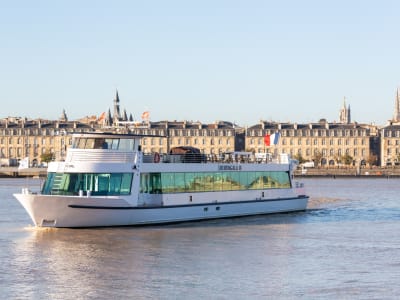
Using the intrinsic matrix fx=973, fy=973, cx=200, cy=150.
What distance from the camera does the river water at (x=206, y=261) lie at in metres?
24.6

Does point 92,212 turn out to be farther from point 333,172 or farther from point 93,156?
point 333,172

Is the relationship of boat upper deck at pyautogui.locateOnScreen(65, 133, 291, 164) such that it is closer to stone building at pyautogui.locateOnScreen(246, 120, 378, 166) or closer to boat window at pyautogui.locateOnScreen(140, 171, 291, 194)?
boat window at pyautogui.locateOnScreen(140, 171, 291, 194)

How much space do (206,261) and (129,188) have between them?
383 inches

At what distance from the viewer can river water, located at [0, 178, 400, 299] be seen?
24.6m

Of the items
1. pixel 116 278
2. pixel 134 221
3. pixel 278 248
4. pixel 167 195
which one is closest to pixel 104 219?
pixel 134 221

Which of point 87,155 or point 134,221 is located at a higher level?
point 87,155

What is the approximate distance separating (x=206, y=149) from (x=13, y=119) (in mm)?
35351

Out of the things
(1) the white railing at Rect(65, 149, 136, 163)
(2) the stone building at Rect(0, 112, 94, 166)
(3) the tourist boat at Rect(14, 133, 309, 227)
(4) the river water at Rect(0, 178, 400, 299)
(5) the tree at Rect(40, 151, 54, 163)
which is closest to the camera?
(4) the river water at Rect(0, 178, 400, 299)

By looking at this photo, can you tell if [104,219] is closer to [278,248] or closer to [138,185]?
[138,185]

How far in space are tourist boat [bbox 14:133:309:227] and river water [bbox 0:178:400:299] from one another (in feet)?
2.18

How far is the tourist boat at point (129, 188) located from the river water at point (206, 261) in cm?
67

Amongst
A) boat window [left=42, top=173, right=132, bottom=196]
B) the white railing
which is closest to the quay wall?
the white railing

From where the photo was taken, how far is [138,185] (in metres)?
39.5

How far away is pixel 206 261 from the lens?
29922mm
